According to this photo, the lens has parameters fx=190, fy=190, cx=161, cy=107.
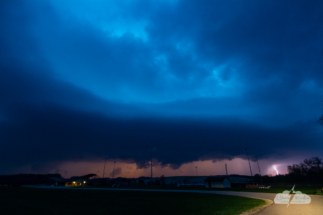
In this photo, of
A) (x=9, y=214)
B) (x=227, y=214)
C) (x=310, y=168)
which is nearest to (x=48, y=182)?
(x=9, y=214)

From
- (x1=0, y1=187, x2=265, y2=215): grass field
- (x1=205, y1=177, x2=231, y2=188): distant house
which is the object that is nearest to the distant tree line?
(x1=205, y1=177, x2=231, y2=188): distant house

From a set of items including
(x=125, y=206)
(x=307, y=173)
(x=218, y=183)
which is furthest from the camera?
(x=307, y=173)

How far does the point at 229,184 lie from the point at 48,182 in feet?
438

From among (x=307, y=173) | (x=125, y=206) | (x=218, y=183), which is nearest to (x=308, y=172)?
(x=307, y=173)

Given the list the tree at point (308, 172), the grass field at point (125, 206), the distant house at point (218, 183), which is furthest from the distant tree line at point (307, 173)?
the grass field at point (125, 206)

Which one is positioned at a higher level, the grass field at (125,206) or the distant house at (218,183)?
the distant house at (218,183)

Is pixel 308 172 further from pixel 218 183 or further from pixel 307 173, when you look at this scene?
pixel 218 183

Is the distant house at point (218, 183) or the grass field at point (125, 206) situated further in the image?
the distant house at point (218, 183)

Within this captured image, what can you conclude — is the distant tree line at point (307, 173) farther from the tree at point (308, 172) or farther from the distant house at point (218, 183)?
the distant house at point (218, 183)

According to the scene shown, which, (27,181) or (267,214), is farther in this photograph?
(27,181)

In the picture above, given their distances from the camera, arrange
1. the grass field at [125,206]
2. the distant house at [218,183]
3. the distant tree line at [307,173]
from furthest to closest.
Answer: the distant tree line at [307,173] → the distant house at [218,183] → the grass field at [125,206]

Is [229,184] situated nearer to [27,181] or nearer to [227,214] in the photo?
[227,214]

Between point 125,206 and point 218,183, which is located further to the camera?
point 218,183

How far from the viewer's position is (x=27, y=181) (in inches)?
5551
